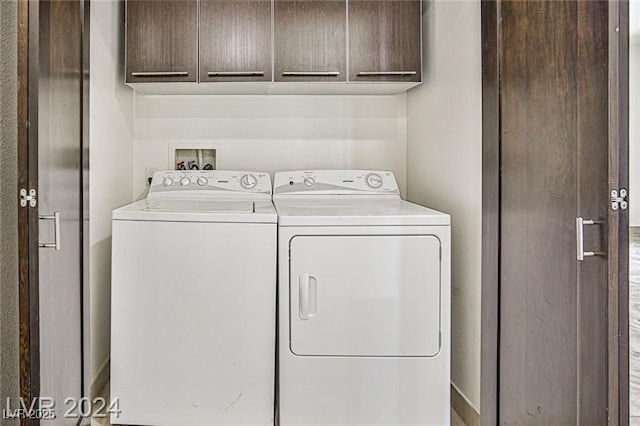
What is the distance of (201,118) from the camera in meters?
2.69

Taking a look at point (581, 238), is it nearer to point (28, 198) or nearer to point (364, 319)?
point (364, 319)

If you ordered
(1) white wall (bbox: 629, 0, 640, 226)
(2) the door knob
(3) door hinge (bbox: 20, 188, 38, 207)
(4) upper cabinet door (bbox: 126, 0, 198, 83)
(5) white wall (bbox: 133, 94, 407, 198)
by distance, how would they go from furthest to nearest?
(5) white wall (bbox: 133, 94, 407, 198) < (4) upper cabinet door (bbox: 126, 0, 198, 83) < (2) the door knob < (3) door hinge (bbox: 20, 188, 38, 207) < (1) white wall (bbox: 629, 0, 640, 226)

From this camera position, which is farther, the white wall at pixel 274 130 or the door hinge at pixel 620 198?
the white wall at pixel 274 130

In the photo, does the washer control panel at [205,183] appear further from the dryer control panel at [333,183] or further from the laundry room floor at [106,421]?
the laundry room floor at [106,421]

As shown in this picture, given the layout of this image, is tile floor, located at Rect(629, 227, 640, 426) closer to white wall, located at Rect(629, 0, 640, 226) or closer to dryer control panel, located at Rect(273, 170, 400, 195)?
white wall, located at Rect(629, 0, 640, 226)

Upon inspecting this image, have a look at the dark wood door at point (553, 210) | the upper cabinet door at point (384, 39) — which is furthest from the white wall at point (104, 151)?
the dark wood door at point (553, 210)

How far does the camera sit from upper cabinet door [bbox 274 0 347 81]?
2.30 meters

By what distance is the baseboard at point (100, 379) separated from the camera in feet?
6.91

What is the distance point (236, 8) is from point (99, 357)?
1.72 meters

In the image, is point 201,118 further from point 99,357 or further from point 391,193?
point 99,357

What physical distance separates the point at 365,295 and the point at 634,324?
2.99 feet

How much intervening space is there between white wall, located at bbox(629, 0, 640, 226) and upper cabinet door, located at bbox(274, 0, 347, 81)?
138cm

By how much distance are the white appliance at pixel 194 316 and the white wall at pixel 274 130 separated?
870 mm

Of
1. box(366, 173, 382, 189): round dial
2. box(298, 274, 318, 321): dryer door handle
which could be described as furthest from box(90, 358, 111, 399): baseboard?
box(366, 173, 382, 189): round dial
